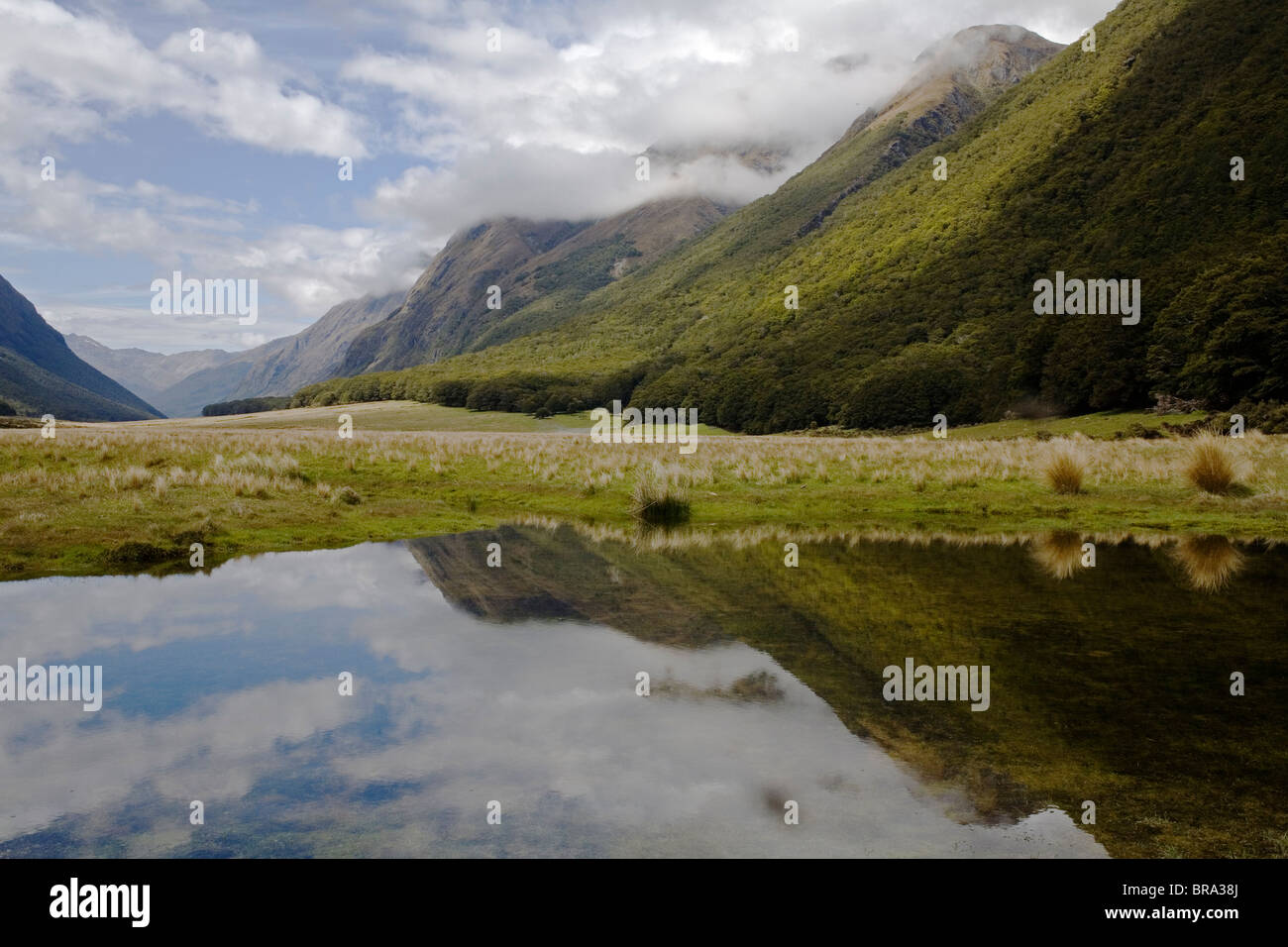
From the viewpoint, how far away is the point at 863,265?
15375 cm

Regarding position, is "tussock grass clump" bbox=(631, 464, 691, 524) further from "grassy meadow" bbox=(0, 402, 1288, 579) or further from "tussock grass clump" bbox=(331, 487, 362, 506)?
"tussock grass clump" bbox=(331, 487, 362, 506)

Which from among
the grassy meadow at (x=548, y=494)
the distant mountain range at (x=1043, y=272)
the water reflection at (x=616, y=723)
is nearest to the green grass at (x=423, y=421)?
the distant mountain range at (x=1043, y=272)

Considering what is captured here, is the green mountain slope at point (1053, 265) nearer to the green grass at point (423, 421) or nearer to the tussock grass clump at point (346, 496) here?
the green grass at point (423, 421)

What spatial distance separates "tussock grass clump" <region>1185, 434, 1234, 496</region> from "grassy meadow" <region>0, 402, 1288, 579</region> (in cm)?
11

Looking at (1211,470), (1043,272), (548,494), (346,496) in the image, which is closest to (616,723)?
(346,496)

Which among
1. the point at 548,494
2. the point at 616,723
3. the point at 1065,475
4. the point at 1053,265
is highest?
the point at 1053,265

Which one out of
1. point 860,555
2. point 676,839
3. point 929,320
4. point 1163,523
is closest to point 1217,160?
point 929,320

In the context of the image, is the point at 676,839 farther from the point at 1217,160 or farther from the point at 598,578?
the point at 1217,160

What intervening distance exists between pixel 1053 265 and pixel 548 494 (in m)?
106

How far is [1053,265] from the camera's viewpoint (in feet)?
369

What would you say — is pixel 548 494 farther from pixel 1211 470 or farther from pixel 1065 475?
pixel 1211 470

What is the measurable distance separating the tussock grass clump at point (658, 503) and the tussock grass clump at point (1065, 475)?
38.1 ft
